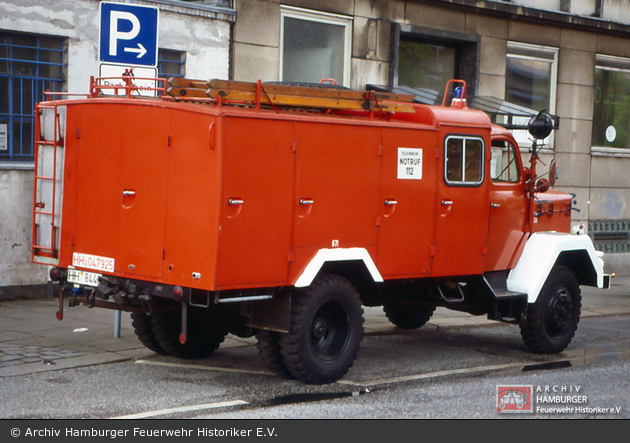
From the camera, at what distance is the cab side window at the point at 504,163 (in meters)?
9.69

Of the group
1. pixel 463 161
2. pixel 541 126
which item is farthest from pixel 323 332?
pixel 541 126

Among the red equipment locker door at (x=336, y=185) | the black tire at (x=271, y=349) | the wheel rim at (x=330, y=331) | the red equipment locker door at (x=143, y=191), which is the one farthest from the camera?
the wheel rim at (x=330, y=331)

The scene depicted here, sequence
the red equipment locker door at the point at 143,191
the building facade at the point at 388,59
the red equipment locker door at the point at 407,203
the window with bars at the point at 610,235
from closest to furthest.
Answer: the red equipment locker door at the point at 143,191 → the red equipment locker door at the point at 407,203 → the building facade at the point at 388,59 → the window with bars at the point at 610,235

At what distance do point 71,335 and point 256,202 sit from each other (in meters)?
3.66

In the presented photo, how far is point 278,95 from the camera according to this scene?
768 centimetres

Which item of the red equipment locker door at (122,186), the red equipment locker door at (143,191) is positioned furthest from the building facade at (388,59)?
the red equipment locker door at (143,191)

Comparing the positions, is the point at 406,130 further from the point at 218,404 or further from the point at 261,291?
the point at 218,404

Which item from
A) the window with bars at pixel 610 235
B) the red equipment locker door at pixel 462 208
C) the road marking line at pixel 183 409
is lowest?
the road marking line at pixel 183 409

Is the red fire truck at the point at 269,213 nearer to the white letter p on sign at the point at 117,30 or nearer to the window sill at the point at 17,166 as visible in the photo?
the white letter p on sign at the point at 117,30

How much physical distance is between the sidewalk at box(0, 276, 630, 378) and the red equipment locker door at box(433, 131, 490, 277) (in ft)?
7.59

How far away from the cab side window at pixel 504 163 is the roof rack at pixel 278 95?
63.2 inches

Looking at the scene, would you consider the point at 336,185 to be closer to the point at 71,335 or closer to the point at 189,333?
the point at 189,333

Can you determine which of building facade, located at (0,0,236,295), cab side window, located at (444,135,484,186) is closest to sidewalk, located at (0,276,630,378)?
building facade, located at (0,0,236,295)

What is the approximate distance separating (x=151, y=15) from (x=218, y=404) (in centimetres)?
450
